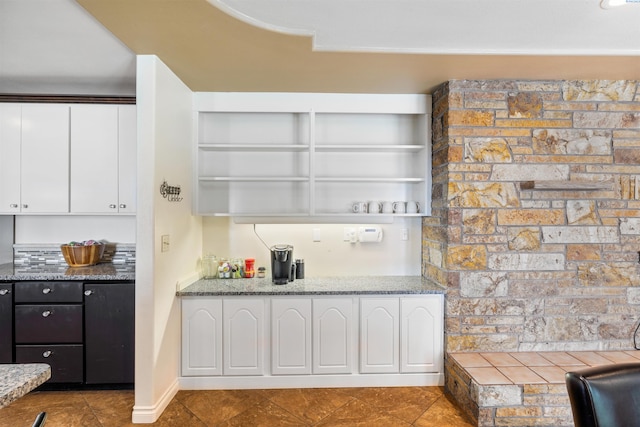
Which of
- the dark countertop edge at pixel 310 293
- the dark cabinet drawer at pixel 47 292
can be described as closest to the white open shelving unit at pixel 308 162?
the dark countertop edge at pixel 310 293

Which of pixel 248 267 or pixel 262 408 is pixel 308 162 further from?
pixel 262 408

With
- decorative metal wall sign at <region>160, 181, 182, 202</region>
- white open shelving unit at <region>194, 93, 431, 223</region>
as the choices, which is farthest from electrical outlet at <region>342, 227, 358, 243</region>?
decorative metal wall sign at <region>160, 181, 182, 202</region>

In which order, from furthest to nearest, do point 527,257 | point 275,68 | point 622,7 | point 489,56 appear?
point 527,257 < point 275,68 < point 489,56 < point 622,7

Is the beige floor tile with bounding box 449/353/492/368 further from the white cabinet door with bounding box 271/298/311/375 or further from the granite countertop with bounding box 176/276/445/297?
the white cabinet door with bounding box 271/298/311/375

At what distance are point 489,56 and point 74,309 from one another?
141 inches

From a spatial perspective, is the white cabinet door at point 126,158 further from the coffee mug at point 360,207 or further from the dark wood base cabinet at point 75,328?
the coffee mug at point 360,207

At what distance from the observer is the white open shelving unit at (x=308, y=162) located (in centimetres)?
299

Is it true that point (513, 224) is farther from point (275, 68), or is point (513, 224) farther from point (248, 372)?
point (248, 372)

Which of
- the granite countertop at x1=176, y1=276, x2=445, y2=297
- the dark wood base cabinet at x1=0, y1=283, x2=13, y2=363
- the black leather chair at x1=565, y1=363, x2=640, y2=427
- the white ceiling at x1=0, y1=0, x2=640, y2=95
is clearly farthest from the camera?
the granite countertop at x1=176, y1=276, x2=445, y2=297

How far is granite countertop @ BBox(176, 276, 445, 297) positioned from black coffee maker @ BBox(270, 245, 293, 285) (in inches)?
2.7

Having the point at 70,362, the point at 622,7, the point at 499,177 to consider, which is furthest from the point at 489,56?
the point at 70,362

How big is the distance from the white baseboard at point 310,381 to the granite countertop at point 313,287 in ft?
2.26

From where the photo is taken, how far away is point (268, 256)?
3.14 m

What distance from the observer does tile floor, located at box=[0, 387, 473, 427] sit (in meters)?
2.20
